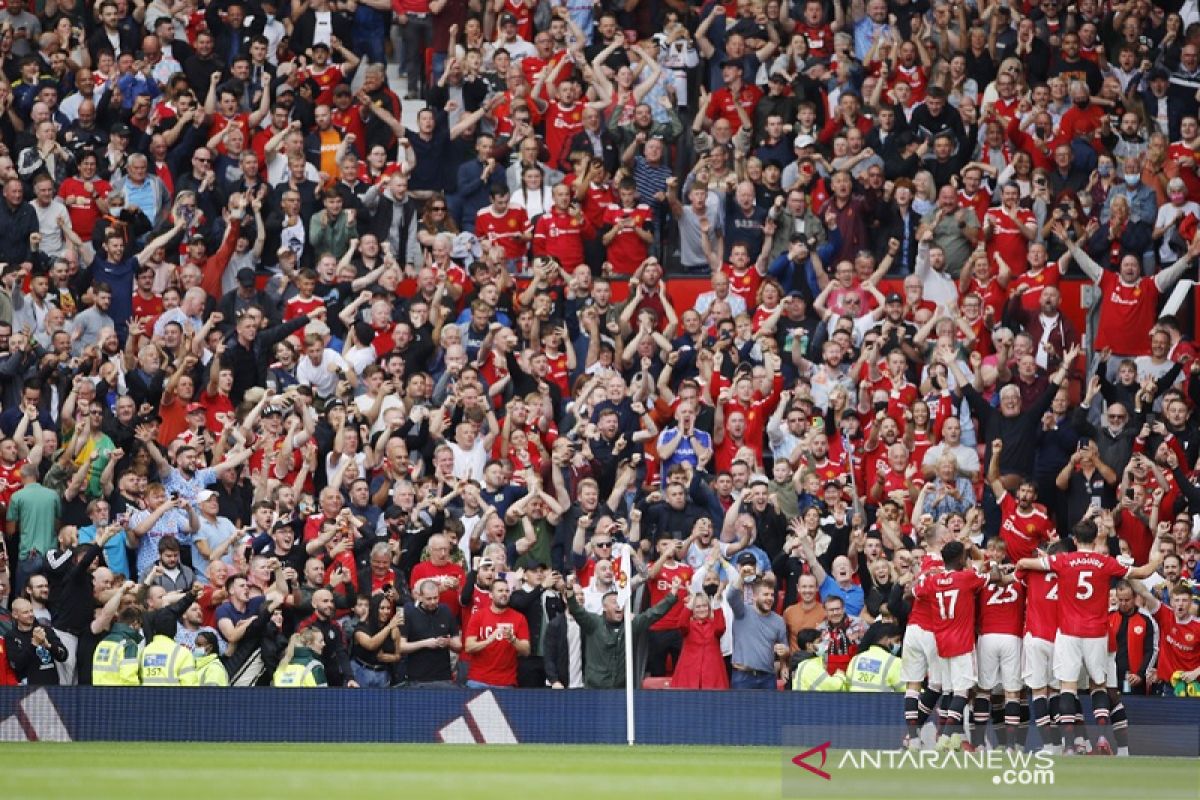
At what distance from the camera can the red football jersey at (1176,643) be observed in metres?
20.5

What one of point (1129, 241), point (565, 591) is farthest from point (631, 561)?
point (1129, 241)

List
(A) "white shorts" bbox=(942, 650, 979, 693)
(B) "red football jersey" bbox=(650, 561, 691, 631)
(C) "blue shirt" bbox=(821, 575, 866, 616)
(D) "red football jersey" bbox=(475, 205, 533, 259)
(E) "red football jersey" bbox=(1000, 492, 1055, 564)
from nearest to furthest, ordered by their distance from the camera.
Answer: (A) "white shorts" bbox=(942, 650, 979, 693) < (C) "blue shirt" bbox=(821, 575, 866, 616) < (B) "red football jersey" bbox=(650, 561, 691, 631) < (E) "red football jersey" bbox=(1000, 492, 1055, 564) < (D) "red football jersey" bbox=(475, 205, 533, 259)

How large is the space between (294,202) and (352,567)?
5.45 m

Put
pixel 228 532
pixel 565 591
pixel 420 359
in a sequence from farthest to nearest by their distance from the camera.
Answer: pixel 420 359, pixel 228 532, pixel 565 591

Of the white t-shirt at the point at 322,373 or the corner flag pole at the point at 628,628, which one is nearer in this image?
the corner flag pole at the point at 628,628

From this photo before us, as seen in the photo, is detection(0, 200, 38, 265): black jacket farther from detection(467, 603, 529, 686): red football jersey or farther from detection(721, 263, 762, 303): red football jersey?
detection(721, 263, 762, 303): red football jersey

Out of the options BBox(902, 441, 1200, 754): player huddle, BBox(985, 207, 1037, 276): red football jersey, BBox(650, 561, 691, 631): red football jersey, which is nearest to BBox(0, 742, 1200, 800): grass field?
BBox(902, 441, 1200, 754): player huddle

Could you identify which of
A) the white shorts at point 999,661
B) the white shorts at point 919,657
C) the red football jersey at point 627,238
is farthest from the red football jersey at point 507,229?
the white shorts at point 999,661

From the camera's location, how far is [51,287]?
82.5 ft

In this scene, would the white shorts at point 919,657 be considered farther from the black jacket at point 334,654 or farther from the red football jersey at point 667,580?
the black jacket at point 334,654

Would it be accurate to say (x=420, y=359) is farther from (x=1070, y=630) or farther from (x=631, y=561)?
(x=1070, y=630)

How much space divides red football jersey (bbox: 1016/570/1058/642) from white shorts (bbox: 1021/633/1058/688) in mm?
54

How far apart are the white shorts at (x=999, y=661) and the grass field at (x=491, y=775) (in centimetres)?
106

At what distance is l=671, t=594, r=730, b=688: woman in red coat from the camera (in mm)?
21141
